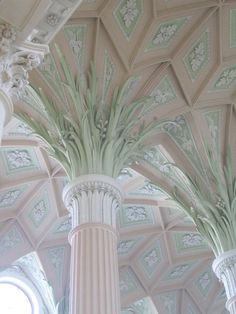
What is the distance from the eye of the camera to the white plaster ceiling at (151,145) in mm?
11883

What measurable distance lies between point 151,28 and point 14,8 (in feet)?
21.1

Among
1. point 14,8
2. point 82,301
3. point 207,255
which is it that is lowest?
point 82,301

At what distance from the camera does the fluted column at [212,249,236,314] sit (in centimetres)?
1181

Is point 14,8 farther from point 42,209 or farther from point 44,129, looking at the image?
point 42,209

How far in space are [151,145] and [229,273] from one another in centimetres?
359

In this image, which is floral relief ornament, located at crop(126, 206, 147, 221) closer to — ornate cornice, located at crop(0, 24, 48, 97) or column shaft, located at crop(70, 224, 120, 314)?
column shaft, located at crop(70, 224, 120, 314)

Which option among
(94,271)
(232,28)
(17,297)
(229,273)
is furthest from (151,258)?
(94,271)

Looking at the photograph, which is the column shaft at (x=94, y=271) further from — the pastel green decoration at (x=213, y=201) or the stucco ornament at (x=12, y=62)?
the pastel green decoration at (x=213, y=201)

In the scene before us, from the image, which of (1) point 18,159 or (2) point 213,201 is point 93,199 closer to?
(2) point 213,201

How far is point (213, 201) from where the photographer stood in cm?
1321

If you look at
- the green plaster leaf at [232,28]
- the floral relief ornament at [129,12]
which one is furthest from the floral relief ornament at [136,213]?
the floral relief ornament at [129,12]

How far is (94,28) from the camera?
1177cm

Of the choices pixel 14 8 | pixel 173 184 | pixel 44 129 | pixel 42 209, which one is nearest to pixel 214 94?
pixel 173 184

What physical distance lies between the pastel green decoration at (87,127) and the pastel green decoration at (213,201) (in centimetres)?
223
